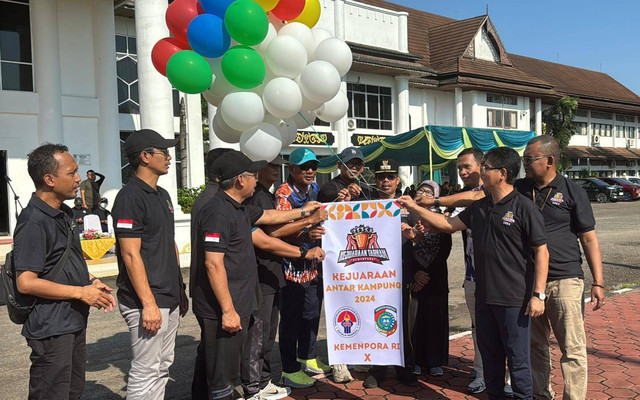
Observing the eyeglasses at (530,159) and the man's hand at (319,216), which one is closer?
the eyeglasses at (530,159)

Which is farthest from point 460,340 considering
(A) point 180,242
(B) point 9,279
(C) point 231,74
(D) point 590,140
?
(D) point 590,140

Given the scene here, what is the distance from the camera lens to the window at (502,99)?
3084 cm

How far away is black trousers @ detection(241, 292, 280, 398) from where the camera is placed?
416cm

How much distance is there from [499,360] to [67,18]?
1487 centimetres

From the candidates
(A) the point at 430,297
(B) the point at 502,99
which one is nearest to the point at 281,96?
(A) the point at 430,297

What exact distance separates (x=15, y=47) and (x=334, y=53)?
41.5ft

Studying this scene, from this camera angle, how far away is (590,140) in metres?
40.9

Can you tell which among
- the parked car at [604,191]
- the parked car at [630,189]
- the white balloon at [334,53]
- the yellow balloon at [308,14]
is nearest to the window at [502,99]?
the parked car at [604,191]

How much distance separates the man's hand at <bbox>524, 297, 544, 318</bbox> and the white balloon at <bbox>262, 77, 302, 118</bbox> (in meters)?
2.45

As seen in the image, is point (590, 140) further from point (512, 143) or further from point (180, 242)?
point (180, 242)

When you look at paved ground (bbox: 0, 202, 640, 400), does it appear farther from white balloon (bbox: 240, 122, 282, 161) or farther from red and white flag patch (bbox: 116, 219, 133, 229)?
white balloon (bbox: 240, 122, 282, 161)

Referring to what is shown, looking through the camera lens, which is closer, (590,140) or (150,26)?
(150,26)

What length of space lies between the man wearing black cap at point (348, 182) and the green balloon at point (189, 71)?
1.37 metres

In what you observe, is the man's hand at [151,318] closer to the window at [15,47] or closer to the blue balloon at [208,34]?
the blue balloon at [208,34]
